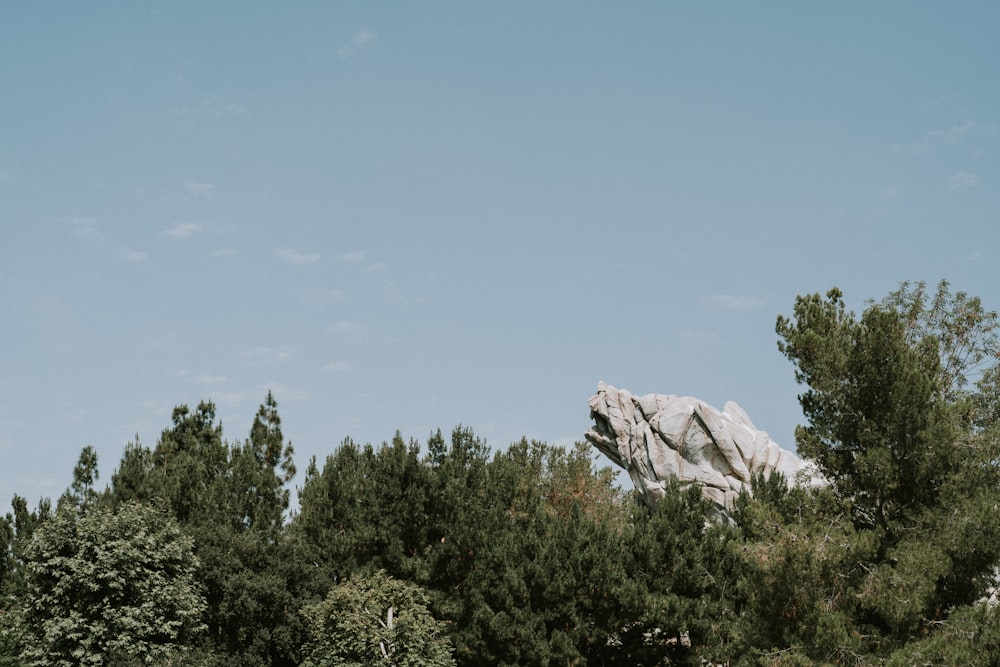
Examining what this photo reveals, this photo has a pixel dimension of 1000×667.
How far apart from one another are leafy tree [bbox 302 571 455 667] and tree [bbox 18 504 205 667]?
3415 mm

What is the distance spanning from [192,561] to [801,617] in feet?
53.7

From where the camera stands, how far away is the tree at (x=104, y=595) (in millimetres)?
22609

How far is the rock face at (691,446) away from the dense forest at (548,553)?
8964 millimetres

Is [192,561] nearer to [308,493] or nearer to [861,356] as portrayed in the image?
[308,493]

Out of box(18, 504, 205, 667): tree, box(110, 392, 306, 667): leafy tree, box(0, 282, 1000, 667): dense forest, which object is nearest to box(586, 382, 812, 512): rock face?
box(0, 282, 1000, 667): dense forest

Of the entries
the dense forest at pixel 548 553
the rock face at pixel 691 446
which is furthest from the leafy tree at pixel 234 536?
the rock face at pixel 691 446

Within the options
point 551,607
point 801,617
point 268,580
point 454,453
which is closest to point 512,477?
point 454,453

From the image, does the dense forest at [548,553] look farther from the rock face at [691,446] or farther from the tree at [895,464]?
the rock face at [691,446]

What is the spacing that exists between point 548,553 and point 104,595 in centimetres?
1115

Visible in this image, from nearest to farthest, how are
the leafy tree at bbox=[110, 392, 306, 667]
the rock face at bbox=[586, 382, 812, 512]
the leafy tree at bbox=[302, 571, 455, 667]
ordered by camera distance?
the leafy tree at bbox=[302, 571, 455, 667] → the leafy tree at bbox=[110, 392, 306, 667] → the rock face at bbox=[586, 382, 812, 512]

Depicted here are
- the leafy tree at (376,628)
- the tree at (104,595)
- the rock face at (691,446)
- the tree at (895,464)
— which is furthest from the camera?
the rock face at (691,446)

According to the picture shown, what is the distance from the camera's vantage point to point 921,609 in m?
13.9

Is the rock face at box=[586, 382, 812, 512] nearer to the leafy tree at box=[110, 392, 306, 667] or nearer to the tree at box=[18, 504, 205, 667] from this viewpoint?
the leafy tree at box=[110, 392, 306, 667]

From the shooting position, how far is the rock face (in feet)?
115
